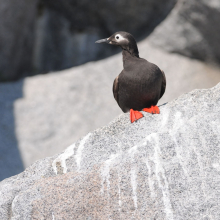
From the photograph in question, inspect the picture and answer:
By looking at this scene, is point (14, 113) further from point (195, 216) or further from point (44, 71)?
point (195, 216)

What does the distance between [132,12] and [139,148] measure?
22.5 feet

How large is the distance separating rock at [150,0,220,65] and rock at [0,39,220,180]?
24 cm

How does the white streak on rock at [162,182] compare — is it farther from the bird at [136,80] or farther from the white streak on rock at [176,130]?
the bird at [136,80]

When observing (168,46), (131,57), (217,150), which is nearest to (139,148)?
(217,150)

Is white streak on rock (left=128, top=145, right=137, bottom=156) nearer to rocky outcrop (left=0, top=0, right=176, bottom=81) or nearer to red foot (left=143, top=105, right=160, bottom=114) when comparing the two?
red foot (left=143, top=105, right=160, bottom=114)

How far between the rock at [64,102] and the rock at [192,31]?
242 millimetres

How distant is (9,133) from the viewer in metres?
8.27

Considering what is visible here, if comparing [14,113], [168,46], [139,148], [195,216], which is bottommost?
[195,216]

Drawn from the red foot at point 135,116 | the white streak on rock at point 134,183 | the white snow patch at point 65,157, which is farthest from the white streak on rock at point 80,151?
the white streak on rock at point 134,183

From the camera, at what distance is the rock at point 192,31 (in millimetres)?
8422

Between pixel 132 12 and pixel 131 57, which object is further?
pixel 132 12

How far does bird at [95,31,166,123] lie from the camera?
386cm

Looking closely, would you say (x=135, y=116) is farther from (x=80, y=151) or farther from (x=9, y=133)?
(x=9, y=133)

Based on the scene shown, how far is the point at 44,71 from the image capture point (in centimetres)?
967
